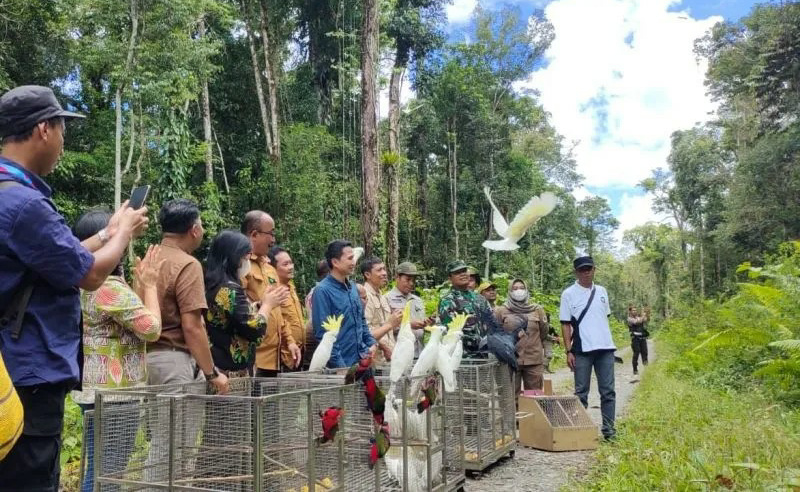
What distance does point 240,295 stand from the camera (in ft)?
12.5

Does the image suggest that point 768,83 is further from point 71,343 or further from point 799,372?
point 71,343

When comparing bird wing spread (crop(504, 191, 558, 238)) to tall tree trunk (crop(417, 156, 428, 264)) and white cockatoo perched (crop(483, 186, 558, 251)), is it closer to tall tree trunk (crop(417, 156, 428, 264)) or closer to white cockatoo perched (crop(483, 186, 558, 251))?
white cockatoo perched (crop(483, 186, 558, 251))

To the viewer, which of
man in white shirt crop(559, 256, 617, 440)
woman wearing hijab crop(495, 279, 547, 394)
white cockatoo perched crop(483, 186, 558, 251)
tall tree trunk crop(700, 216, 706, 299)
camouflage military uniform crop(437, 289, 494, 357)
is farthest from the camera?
tall tree trunk crop(700, 216, 706, 299)

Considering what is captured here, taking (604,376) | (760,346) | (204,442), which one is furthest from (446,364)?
(760,346)

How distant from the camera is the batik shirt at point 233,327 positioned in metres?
3.77

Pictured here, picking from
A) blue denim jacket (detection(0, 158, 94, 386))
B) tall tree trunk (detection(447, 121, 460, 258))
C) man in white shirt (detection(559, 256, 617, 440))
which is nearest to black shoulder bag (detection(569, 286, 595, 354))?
man in white shirt (detection(559, 256, 617, 440))

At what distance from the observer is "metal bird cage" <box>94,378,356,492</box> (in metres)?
3.03

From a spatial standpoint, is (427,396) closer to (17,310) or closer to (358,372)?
(358,372)

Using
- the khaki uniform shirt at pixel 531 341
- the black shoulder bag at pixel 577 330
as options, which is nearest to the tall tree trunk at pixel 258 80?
the khaki uniform shirt at pixel 531 341

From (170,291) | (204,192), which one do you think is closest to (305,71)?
(204,192)

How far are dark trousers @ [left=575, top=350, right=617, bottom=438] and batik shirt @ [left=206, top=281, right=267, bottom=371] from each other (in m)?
3.65

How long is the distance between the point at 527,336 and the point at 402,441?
13.7 feet

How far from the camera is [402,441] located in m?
3.97

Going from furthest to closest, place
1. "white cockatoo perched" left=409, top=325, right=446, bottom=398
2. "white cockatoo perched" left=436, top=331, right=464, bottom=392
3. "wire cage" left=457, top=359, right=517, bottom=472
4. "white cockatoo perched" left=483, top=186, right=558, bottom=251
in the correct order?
"white cockatoo perched" left=483, top=186, right=558, bottom=251, "wire cage" left=457, top=359, right=517, bottom=472, "white cockatoo perched" left=436, top=331, right=464, bottom=392, "white cockatoo perched" left=409, top=325, right=446, bottom=398
